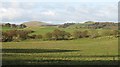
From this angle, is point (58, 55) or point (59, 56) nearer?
point (59, 56)

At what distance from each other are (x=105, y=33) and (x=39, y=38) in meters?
16.3

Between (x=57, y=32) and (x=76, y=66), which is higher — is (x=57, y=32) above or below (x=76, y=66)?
below

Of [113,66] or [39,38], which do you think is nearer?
[113,66]

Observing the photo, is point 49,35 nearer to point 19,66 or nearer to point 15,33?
point 15,33

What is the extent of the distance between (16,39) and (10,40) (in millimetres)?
1515

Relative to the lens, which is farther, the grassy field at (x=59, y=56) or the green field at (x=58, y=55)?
the grassy field at (x=59, y=56)

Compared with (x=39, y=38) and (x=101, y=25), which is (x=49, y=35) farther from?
(x=101, y=25)

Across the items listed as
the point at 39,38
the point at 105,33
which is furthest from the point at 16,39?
the point at 105,33

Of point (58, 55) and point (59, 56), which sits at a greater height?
point (59, 56)

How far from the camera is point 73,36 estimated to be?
260 ft

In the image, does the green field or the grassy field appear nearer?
the green field

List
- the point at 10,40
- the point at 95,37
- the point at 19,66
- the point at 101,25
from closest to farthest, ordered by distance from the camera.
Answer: the point at 19,66
the point at 10,40
the point at 95,37
the point at 101,25

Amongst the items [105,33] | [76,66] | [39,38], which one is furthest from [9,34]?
[76,66]

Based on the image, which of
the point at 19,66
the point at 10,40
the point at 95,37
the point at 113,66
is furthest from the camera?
the point at 95,37
